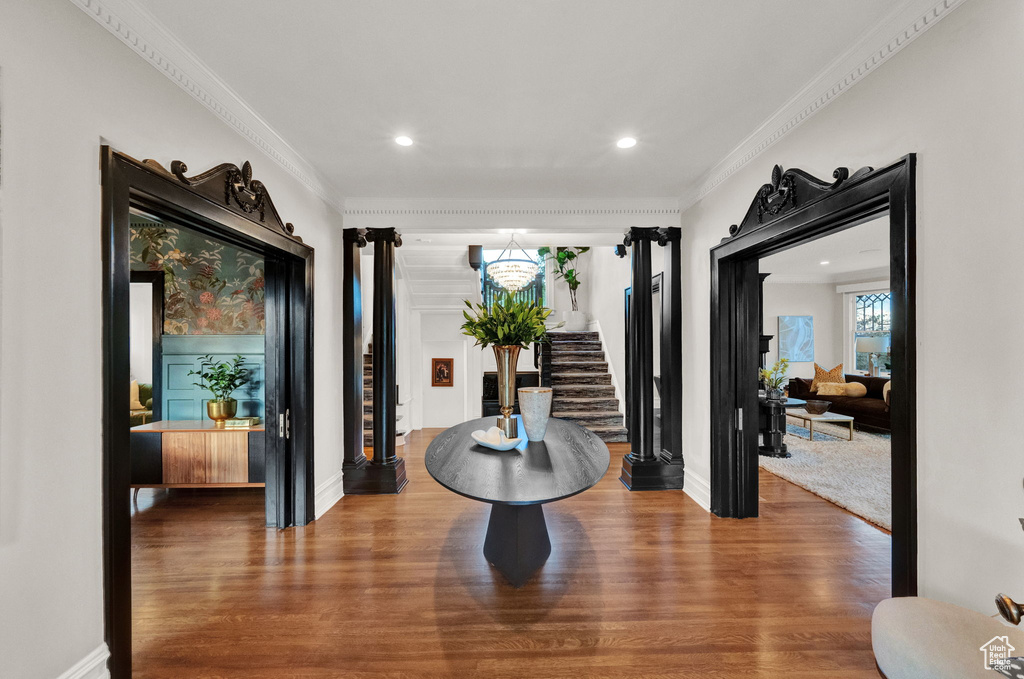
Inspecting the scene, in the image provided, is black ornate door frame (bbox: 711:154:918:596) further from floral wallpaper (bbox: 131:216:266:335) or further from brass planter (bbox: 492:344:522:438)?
floral wallpaper (bbox: 131:216:266:335)

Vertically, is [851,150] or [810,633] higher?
[851,150]

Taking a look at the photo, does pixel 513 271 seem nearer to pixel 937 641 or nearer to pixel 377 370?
pixel 377 370

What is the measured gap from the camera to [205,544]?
2623 millimetres

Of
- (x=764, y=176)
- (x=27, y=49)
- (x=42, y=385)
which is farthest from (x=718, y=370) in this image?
(x=27, y=49)

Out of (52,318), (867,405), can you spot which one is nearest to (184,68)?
(52,318)

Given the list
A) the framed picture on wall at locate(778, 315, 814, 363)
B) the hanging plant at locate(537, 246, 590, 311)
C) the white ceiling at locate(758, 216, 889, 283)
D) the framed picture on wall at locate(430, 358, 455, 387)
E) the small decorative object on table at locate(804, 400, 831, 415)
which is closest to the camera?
the white ceiling at locate(758, 216, 889, 283)

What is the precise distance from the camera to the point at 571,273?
296 inches

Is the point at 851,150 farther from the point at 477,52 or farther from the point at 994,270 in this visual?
the point at 477,52

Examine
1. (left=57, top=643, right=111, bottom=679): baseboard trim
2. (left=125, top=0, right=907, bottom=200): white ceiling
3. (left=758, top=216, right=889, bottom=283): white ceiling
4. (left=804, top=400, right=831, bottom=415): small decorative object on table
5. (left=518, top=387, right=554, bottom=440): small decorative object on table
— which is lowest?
(left=57, top=643, right=111, bottom=679): baseboard trim

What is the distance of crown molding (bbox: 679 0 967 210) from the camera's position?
1454mm

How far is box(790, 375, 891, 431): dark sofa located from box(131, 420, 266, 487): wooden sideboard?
7.13 meters

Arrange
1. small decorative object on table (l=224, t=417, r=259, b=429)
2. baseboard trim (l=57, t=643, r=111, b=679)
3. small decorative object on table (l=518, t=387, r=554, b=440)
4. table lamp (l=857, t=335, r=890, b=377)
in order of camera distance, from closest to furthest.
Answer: baseboard trim (l=57, t=643, r=111, b=679), small decorative object on table (l=518, t=387, r=554, b=440), small decorative object on table (l=224, t=417, r=259, b=429), table lamp (l=857, t=335, r=890, b=377)

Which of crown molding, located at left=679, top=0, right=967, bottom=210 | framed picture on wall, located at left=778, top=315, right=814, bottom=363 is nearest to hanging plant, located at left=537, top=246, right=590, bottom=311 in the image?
framed picture on wall, located at left=778, top=315, right=814, bottom=363

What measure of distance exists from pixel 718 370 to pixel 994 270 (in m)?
1.73
